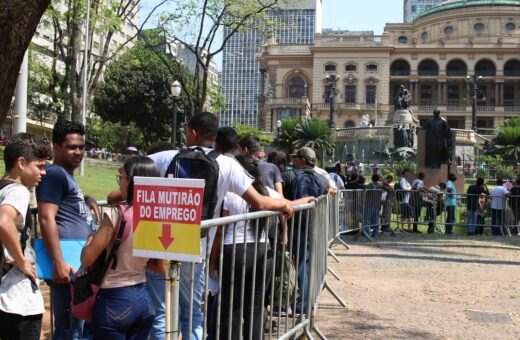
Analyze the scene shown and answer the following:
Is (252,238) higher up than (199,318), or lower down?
higher up

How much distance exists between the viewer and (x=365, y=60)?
79188mm

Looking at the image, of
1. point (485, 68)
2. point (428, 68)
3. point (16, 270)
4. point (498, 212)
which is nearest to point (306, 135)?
point (498, 212)

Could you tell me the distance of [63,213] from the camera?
4094mm

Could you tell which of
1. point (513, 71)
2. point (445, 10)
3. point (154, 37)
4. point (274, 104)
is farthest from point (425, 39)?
point (154, 37)

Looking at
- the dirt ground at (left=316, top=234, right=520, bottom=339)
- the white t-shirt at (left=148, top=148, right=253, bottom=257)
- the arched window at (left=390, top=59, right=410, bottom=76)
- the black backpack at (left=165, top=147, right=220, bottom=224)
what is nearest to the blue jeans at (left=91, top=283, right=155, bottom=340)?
the black backpack at (left=165, top=147, right=220, bottom=224)

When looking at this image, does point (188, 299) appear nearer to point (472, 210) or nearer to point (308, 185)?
point (308, 185)

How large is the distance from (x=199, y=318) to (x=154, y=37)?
25.0 m

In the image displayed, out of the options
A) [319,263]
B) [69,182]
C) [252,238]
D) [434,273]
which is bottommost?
[434,273]

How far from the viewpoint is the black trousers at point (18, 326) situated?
11.6 ft

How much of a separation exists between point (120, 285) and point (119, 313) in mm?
146

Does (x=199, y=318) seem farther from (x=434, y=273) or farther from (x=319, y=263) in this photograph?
(x=434, y=273)

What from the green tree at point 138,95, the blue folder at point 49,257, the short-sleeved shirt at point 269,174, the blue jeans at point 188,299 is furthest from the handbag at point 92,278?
the green tree at point 138,95

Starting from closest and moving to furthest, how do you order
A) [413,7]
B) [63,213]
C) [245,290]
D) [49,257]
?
[49,257] < [63,213] < [245,290] < [413,7]

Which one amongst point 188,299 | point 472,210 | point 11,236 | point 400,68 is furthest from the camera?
point 400,68
